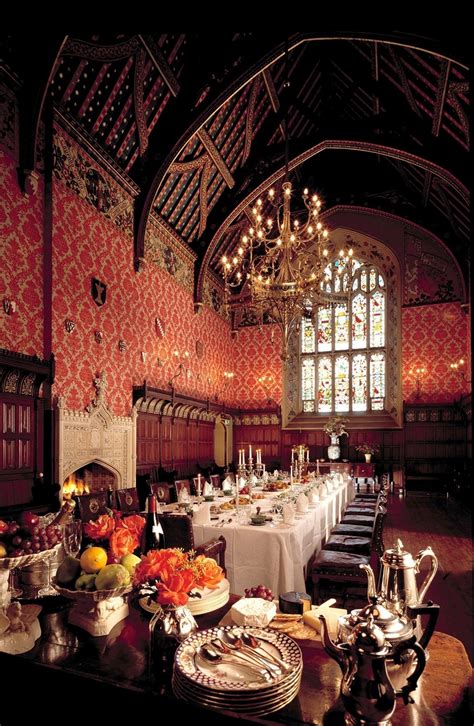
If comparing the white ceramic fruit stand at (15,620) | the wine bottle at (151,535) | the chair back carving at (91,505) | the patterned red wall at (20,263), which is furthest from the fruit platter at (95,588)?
the patterned red wall at (20,263)

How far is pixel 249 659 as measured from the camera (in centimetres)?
126

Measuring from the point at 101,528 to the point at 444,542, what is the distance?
23.1 ft

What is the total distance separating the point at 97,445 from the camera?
26.7 feet

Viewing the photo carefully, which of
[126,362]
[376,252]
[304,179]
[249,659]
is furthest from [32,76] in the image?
[376,252]

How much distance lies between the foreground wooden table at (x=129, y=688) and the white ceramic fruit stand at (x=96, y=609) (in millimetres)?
34

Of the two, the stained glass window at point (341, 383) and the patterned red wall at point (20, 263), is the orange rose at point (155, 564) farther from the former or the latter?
the stained glass window at point (341, 383)

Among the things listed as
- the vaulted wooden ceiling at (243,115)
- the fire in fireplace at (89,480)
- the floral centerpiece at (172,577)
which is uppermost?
the vaulted wooden ceiling at (243,115)

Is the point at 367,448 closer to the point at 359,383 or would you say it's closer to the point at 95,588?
the point at 359,383

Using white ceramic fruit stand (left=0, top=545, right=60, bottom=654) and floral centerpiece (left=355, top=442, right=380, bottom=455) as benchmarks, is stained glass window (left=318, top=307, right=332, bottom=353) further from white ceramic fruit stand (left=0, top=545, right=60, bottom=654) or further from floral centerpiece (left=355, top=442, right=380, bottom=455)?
white ceramic fruit stand (left=0, top=545, right=60, bottom=654)

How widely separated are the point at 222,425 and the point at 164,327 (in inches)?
210

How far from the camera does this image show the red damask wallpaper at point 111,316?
7.47 meters

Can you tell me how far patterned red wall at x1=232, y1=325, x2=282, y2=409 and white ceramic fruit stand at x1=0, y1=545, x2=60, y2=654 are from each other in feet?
46.7

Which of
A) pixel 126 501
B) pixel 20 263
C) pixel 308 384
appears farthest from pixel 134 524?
pixel 308 384

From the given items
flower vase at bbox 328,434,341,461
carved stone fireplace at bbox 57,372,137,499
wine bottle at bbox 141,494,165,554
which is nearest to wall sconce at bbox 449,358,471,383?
flower vase at bbox 328,434,341,461
